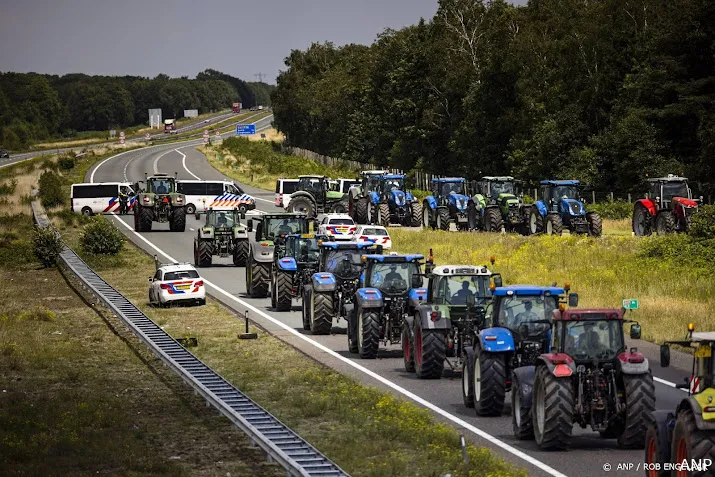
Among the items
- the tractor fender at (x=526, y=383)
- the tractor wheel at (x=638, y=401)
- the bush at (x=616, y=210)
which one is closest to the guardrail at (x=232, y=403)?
the tractor fender at (x=526, y=383)

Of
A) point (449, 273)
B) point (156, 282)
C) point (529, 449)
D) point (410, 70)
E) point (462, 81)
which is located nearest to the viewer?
point (529, 449)

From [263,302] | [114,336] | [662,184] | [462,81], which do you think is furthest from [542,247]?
[462,81]

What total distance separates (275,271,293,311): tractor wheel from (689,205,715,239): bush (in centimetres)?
1630

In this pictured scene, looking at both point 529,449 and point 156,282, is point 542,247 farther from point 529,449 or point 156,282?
point 529,449

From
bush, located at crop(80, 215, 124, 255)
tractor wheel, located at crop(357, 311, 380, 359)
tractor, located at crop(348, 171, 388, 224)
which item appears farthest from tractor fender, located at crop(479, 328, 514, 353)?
tractor, located at crop(348, 171, 388, 224)

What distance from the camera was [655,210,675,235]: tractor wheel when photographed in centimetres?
5016

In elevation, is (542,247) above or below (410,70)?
below

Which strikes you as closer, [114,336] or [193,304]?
[114,336]

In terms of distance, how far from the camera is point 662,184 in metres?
51.6

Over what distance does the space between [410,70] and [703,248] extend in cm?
6661

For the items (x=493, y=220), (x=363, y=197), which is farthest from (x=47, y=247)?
(x=493, y=220)

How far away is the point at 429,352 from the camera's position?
82.2 feet

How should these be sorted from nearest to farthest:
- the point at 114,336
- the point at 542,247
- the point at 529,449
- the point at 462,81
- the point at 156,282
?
1. the point at 529,449
2. the point at 114,336
3. the point at 156,282
4. the point at 542,247
5. the point at 462,81

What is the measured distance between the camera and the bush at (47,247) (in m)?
57.7
